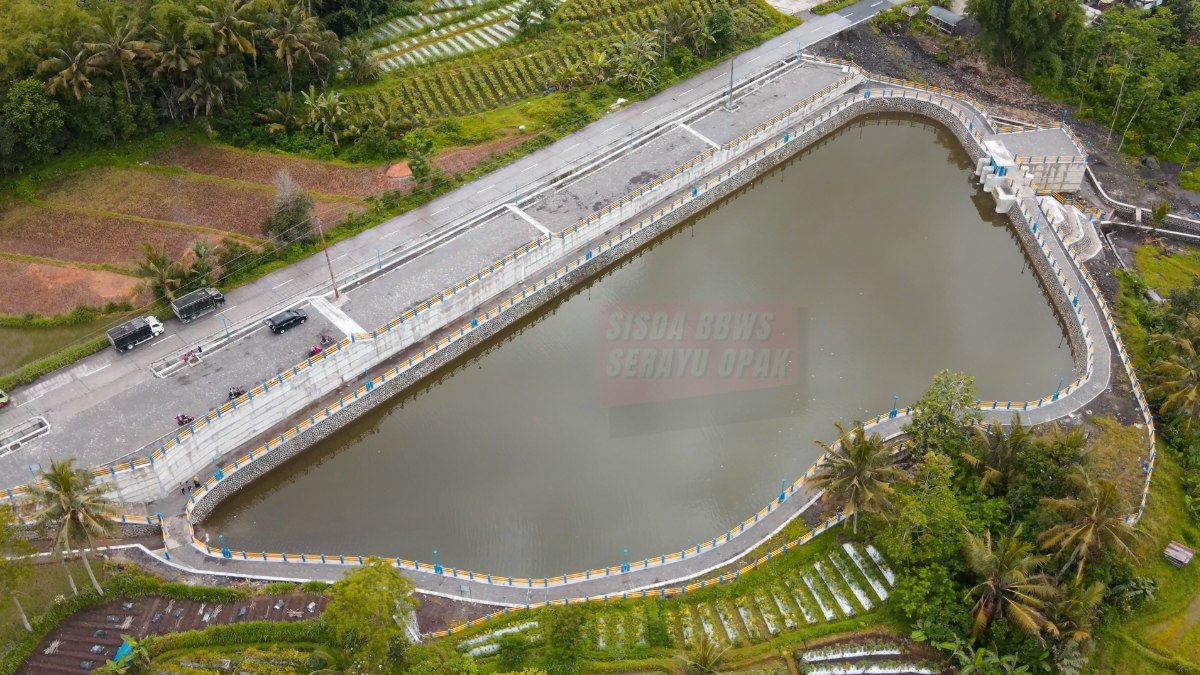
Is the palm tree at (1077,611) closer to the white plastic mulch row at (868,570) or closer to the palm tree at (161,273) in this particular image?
the white plastic mulch row at (868,570)

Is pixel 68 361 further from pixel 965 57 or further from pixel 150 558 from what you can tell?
pixel 965 57

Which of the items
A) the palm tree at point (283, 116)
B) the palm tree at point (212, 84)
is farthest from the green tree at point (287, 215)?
the palm tree at point (212, 84)

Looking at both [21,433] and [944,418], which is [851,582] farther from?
[21,433]

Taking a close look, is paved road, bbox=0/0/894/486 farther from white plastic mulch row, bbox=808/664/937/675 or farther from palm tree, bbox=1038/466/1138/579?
palm tree, bbox=1038/466/1138/579

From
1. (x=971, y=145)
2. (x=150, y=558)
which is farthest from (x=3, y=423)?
(x=971, y=145)

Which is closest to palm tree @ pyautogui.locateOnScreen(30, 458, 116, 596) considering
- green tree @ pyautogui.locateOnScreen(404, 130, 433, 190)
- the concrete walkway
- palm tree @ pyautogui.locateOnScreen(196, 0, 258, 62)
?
the concrete walkway
